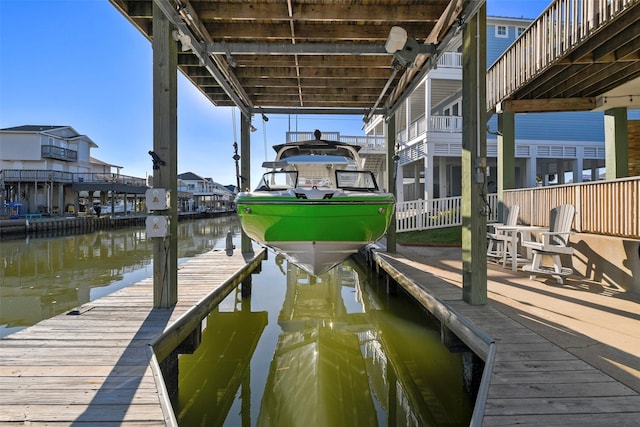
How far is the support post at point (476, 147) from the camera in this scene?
4.14 meters

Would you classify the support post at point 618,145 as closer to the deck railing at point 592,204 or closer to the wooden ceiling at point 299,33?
the deck railing at point 592,204

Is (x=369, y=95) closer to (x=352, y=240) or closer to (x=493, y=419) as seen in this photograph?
(x=352, y=240)

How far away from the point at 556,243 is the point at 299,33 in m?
Answer: 5.22

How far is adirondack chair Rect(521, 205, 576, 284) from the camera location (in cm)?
549

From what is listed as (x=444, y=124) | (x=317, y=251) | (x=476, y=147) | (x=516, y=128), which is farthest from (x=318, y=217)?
(x=516, y=128)

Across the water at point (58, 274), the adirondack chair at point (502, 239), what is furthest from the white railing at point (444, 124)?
the water at point (58, 274)

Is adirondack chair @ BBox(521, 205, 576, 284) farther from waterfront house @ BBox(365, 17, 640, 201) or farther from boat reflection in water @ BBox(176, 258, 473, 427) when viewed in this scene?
waterfront house @ BBox(365, 17, 640, 201)

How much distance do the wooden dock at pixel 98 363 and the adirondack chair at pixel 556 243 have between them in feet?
15.8

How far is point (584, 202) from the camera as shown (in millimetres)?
6246

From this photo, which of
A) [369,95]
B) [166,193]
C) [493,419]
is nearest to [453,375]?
[493,419]

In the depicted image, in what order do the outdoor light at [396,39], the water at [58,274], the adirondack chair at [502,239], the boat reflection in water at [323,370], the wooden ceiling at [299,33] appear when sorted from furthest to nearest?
the water at [58,274] < the adirondack chair at [502,239] < the wooden ceiling at [299,33] < the outdoor light at [396,39] < the boat reflection in water at [323,370]

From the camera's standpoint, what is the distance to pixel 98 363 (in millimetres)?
2879

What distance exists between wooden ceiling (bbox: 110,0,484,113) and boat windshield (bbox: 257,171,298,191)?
1.76 metres

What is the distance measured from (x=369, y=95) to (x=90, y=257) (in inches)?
469
